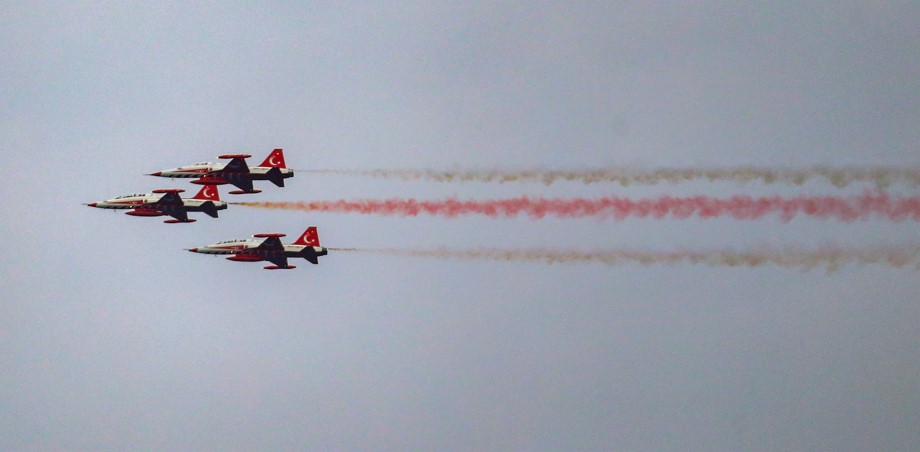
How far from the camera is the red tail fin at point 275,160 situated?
8450 cm

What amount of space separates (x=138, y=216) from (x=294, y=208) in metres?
10.4

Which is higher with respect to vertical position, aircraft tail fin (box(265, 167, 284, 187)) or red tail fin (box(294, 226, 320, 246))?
aircraft tail fin (box(265, 167, 284, 187))

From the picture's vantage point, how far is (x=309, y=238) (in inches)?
3349

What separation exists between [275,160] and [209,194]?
550cm

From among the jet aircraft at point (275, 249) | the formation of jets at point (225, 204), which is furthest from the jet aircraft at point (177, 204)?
the jet aircraft at point (275, 249)

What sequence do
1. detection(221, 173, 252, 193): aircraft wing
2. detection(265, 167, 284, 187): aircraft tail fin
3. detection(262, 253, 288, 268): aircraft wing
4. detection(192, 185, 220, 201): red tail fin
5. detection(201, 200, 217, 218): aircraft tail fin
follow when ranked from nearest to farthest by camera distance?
1. detection(265, 167, 284, 187): aircraft tail fin
2. detection(221, 173, 252, 193): aircraft wing
3. detection(262, 253, 288, 268): aircraft wing
4. detection(201, 200, 217, 218): aircraft tail fin
5. detection(192, 185, 220, 201): red tail fin

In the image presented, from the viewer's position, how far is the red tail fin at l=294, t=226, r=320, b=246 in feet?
278

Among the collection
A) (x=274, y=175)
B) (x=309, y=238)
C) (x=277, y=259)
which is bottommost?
(x=277, y=259)

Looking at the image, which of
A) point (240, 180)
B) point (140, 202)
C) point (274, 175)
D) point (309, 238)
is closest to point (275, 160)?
point (274, 175)

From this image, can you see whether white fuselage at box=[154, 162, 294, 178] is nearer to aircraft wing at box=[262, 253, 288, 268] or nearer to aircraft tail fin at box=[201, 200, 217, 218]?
aircraft tail fin at box=[201, 200, 217, 218]

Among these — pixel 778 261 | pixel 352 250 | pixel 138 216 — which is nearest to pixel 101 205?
pixel 138 216

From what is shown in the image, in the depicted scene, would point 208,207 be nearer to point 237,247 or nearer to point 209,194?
point 209,194

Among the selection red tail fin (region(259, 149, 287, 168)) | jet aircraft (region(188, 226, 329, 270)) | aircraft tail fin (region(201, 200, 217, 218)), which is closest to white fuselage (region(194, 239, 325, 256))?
jet aircraft (region(188, 226, 329, 270))

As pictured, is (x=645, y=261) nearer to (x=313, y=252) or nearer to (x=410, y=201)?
(x=410, y=201)
